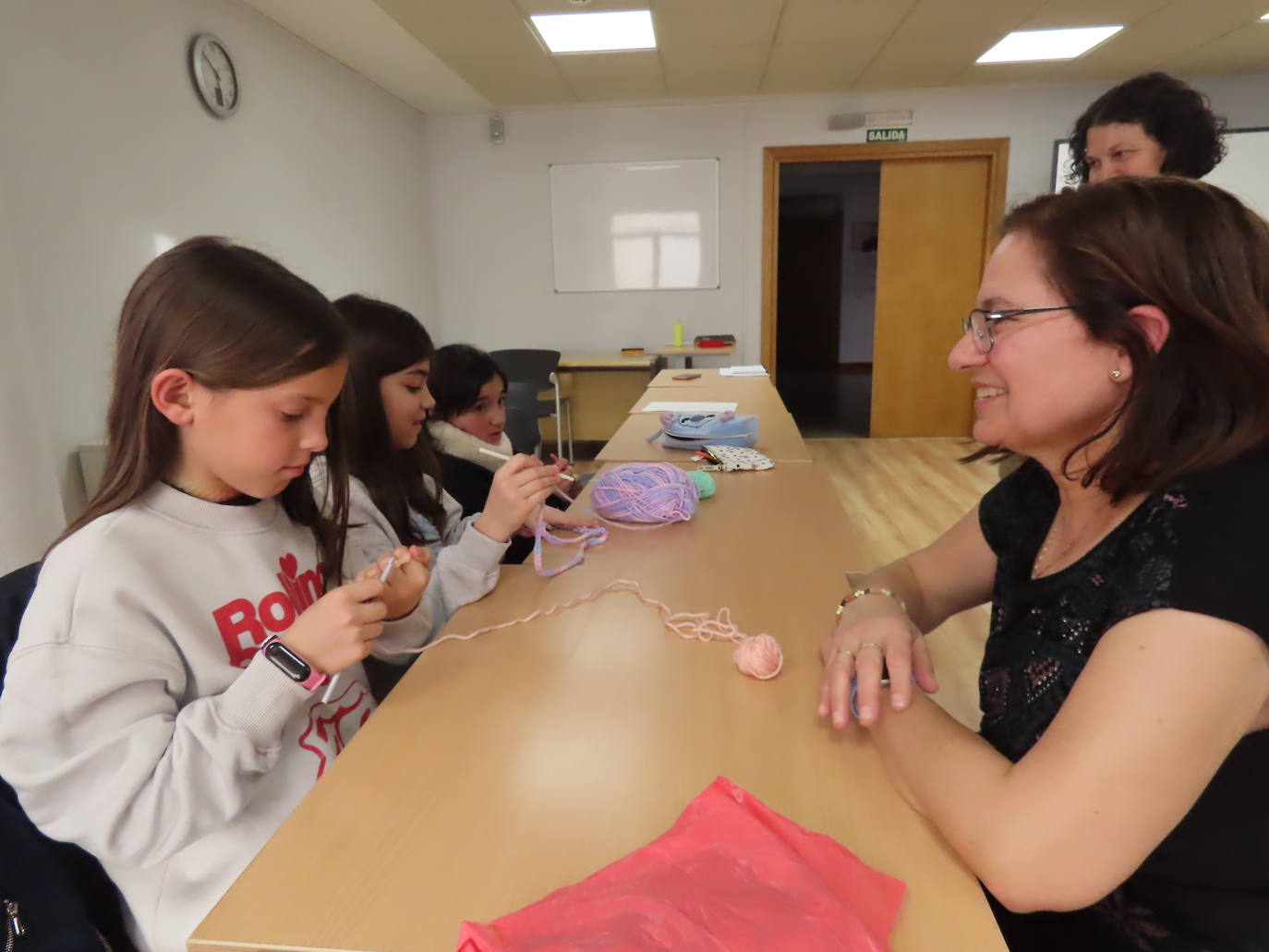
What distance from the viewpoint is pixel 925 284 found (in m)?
5.67

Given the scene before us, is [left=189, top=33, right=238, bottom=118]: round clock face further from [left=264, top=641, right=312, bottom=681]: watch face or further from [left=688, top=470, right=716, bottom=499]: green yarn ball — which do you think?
[left=264, top=641, right=312, bottom=681]: watch face

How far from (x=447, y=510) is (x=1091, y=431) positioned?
51.3 inches

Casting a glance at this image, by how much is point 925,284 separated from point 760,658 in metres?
5.38

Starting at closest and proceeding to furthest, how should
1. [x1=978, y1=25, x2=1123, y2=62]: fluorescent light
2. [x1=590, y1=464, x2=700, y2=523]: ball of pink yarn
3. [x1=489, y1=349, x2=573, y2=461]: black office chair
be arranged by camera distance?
[x1=590, y1=464, x2=700, y2=523]: ball of pink yarn, [x1=978, y1=25, x2=1123, y2=62]: fluorescent light, [x1=489, y1=349, x2=573, y2=461]: black office chair

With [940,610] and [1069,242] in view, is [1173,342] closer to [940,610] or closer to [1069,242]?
[1069,242]

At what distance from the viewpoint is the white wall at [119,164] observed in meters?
2.38

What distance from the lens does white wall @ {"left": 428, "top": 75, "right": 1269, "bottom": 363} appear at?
207 inches

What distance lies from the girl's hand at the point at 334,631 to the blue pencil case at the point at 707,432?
4.96ft

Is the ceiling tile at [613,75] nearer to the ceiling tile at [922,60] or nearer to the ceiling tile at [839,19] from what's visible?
the ceiling tile at [839,19]

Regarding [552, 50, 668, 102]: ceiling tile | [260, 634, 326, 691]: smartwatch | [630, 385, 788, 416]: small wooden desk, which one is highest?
[552, 50, 668, 102]: ceiling tile

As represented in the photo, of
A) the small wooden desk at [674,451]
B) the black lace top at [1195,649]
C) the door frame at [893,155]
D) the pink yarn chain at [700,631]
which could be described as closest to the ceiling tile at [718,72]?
the door frame at [893,155]

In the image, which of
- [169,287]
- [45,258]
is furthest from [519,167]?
[169,287]

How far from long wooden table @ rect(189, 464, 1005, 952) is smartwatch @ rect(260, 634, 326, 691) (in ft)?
0.27

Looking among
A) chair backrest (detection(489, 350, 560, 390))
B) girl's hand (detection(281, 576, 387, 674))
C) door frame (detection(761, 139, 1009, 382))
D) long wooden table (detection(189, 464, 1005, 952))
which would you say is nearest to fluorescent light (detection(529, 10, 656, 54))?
door frame (detection(761, 139, 1009, 382))
